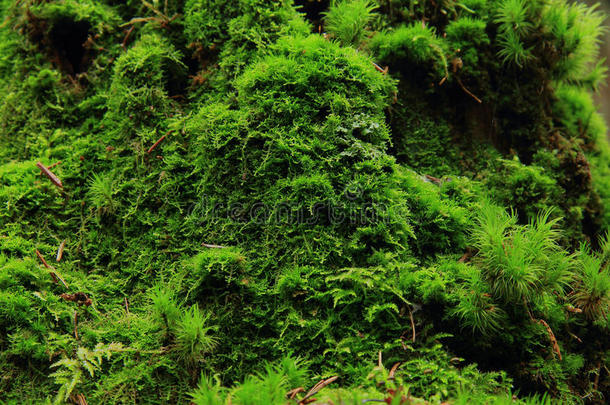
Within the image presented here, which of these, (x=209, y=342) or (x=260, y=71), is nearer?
(x=209, y=342)

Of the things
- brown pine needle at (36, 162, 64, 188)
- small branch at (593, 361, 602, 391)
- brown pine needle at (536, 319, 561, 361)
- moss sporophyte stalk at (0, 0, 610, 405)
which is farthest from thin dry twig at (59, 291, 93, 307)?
small branch at (593, 361, 602, 391)

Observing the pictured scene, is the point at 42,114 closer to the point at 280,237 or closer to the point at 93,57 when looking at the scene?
the point at 93,57

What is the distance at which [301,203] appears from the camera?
2.63 metres

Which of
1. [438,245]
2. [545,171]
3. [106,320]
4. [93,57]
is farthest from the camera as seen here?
[93,57]

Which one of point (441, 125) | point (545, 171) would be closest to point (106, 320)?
point (441, 125)

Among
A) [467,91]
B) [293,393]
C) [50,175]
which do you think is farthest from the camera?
[467,91]

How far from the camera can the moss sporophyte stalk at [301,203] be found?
2.38m

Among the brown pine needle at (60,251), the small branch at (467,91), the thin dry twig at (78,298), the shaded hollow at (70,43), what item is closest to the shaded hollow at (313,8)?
the small branch at (467,91)

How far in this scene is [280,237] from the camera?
265cm

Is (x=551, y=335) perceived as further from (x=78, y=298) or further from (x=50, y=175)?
(x=50, y=175)

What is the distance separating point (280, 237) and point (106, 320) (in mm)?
1194

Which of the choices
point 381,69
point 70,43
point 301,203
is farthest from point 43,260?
point 381,69

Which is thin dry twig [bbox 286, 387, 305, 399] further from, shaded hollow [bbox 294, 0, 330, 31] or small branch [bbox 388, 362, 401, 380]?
shaded hollow [bbox 294, 0, 330, 31]

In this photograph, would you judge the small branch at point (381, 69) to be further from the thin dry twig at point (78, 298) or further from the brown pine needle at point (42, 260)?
the brown pine needle at point (42, 260)
